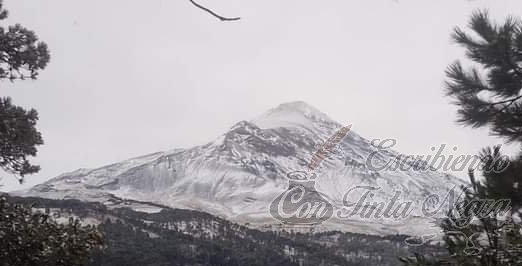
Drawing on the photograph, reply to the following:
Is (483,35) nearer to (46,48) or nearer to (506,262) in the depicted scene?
(506,262)

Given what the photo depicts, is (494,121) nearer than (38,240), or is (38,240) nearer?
(494,121)

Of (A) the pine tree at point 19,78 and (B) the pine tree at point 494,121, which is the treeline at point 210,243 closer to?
(A) the pine tree at point 19,78

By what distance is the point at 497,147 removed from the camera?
716 cm

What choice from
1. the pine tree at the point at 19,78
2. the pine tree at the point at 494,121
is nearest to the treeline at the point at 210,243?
the pine tree at the point at 19,78

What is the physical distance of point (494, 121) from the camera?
7328 millimetres

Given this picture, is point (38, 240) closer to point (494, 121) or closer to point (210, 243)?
point (494, 121)

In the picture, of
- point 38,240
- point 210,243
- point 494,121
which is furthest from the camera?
point 210,243

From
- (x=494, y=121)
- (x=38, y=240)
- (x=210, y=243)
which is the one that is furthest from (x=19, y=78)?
(x=210, y=243)

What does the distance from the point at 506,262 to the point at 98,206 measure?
515 ft

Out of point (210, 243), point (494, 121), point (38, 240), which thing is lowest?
point (210, 243)

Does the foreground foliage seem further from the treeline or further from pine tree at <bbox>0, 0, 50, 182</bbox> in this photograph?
the treeline

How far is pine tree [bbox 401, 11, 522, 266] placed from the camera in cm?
723

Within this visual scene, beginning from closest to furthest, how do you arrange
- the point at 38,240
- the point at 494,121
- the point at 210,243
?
the point at 494,121
the point at 38,240
the point at 210,243

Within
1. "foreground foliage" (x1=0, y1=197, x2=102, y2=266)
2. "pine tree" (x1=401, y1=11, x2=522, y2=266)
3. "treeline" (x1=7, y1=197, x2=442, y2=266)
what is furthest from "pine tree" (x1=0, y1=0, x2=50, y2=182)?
"treeline" (x1=7, y1=197, x2=442, y2=266)
